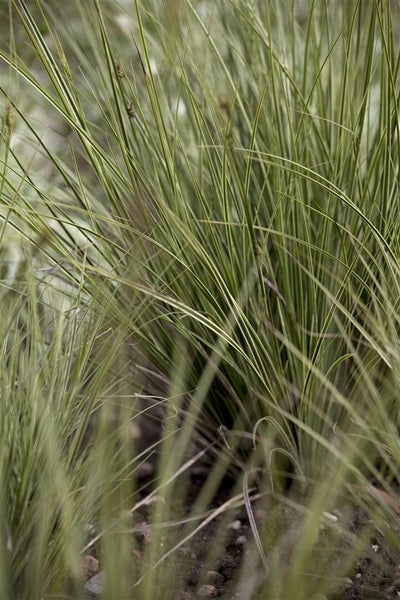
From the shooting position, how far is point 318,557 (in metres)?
1.05

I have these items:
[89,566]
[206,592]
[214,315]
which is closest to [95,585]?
[89,566]

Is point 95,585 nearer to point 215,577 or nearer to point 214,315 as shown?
point 215,577

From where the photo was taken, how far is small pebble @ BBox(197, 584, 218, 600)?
3.43ft

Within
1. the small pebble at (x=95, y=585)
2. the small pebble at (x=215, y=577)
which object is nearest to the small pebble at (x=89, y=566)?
the small pebble at (x=95, y=585)

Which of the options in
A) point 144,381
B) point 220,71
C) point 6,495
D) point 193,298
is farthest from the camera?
point 220,71

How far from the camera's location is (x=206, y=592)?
41.6 inches

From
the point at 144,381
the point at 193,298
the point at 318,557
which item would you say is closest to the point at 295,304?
the point at 193,298

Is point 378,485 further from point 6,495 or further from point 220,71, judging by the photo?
point 220,71

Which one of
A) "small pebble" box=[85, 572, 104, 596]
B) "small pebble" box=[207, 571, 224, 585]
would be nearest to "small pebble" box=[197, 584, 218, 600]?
"small pebble" box=[207, 571, 224, 585]

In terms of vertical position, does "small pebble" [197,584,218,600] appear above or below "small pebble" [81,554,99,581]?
above

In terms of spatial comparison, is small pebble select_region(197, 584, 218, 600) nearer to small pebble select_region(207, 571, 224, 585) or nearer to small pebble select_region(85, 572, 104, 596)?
small pebble select_region(207, 571, 224, 585)

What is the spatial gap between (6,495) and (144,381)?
43 centimetres

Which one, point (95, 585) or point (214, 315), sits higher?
point (214, 315)

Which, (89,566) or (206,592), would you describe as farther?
(89,566)
